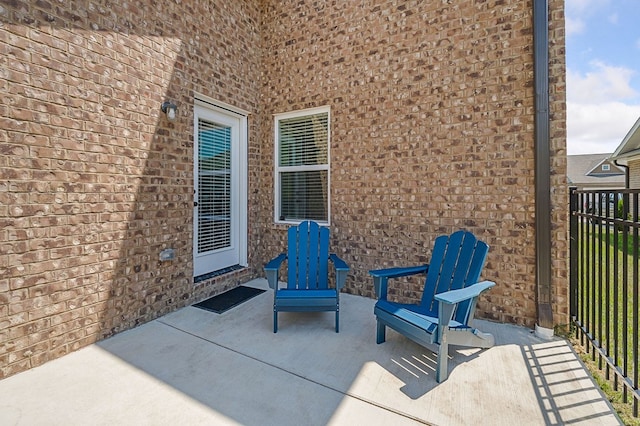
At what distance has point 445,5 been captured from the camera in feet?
11.6

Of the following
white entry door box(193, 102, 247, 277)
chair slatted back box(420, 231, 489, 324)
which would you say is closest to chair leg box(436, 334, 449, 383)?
chair slatted back box(420, 231, 489, 324)

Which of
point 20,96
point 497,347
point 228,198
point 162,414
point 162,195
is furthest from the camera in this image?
point 228,198

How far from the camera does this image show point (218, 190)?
14.6ft

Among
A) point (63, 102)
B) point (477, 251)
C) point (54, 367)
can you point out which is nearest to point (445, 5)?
point (477, 251)

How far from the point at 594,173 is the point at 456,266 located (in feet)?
87.4

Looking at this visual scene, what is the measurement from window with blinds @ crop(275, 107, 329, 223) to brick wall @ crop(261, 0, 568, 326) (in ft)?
0.65

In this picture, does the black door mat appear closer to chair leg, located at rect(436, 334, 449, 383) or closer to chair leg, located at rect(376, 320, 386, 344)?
chair leg, located at rect(376, 320, 386, 344)

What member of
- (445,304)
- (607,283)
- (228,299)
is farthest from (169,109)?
(607,283)

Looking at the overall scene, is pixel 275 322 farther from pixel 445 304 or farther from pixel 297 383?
pixel 445 304

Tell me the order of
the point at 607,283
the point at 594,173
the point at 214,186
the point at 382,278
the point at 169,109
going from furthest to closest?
the point at 594,173, the point at 214,186, the point at 169,109, the point at 382,278, the point at 607,283

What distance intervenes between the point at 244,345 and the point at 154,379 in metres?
0.76

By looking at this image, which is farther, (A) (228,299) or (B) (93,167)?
(A) (228,299)

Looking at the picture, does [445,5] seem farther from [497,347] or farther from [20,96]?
[20,96]

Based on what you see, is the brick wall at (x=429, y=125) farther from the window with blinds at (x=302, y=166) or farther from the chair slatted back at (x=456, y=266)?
the chair slatted back at (x=456, y=266)
